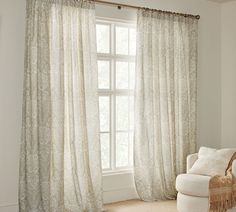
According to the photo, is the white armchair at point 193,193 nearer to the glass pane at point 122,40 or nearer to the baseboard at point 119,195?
the baseboard at point 119,195

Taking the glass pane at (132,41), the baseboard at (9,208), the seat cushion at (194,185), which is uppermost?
the glass pane at (132,41)

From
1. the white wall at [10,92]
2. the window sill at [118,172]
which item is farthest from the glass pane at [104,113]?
the white wall at [10,92]

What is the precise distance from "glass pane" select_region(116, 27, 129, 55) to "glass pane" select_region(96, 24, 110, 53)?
5.8 inches

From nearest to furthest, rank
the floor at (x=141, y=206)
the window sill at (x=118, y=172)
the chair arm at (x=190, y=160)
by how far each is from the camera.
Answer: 1. the floor at (x=141, y=206)
2. the chair arm at (x=190, y=160)
3. the window sill at (x=118, y=172)

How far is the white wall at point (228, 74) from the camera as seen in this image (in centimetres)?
629

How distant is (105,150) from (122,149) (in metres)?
0.27

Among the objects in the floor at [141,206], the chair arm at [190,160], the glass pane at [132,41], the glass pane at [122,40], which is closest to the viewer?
the floor at [141,206]

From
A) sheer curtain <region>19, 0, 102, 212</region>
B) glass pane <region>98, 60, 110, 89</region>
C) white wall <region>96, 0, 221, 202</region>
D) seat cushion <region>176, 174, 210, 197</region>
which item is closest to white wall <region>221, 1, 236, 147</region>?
white wall <region>96, 0, 221, 202</region>

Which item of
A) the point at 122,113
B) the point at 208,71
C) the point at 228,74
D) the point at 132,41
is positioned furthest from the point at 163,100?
the point at 228,74

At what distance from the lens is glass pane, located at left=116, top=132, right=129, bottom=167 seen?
5.72 meters

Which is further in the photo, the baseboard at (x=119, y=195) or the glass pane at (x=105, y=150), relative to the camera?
the glass pane at (x=105, y=150)

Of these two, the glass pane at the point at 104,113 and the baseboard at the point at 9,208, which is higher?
the glass pane at the point at 104,113

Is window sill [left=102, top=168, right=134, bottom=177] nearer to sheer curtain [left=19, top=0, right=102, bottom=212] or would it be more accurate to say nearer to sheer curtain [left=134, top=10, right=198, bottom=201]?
sheer curtain [left=134, top=10, right=198, bottom=201]

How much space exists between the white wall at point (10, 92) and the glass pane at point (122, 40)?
1.38 metres
